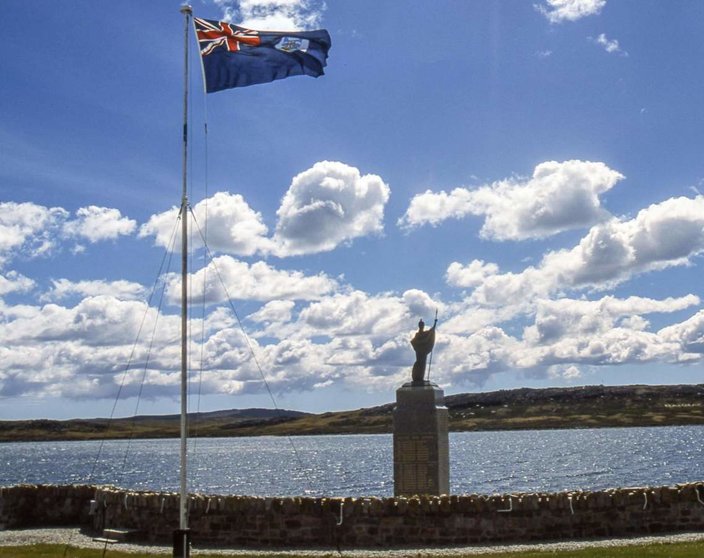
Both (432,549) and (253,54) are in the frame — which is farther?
(432,549)

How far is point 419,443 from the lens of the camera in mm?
25156

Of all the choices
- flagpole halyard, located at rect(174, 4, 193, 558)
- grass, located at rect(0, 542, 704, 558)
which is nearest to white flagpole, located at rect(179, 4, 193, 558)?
flagpole halyard, located at rect(174, 4, 193, 558)

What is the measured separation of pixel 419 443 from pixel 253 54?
12009 millimetres

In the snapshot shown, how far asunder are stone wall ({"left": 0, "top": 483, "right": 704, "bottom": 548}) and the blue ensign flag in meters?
10.3

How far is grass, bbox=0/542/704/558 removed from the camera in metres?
18.0

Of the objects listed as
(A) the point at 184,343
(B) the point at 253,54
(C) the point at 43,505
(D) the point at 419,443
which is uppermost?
(B) the point at 253,54

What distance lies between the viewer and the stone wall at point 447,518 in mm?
21375

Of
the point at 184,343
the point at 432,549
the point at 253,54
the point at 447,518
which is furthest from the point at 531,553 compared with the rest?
the point at 253,54

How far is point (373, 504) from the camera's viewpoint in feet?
70.8

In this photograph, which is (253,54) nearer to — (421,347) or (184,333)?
(184,333)

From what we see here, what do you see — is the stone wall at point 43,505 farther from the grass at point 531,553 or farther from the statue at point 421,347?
the statue at point 421,347

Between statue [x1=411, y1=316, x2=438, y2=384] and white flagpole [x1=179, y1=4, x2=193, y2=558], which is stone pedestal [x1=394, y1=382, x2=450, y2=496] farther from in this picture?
white flagpole [x1=179, y1=4, x2=193, y2=558]

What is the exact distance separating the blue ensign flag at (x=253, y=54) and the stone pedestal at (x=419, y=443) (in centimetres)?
1022

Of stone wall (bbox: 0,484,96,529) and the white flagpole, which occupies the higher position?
the white flagpole
